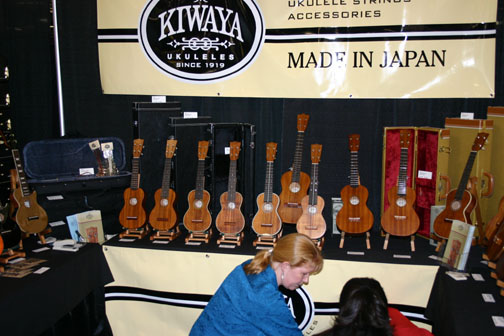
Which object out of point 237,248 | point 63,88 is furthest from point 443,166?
point 63,88

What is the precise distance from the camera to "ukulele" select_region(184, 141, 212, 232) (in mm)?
3996

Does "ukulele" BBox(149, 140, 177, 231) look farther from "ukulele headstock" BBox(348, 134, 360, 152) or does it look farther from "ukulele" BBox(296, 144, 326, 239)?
"ukulele headstock" BBox(348, 134, 360, 152)

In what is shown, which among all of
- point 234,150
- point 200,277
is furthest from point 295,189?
point 200,277

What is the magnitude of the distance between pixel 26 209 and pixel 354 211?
2.64 meters

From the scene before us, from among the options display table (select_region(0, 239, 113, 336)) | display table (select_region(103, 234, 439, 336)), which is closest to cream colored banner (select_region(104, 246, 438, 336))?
display table (select_region(103, 234, 439, 336))

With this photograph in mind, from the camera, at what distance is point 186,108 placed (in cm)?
482

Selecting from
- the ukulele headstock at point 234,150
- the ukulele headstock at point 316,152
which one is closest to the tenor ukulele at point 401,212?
the ukulele headstock at point 316,152

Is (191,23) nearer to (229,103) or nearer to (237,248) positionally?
(229,103)

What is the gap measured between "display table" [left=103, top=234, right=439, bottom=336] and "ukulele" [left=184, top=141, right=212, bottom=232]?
0.17 meters

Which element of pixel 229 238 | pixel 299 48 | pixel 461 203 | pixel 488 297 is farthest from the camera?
pixel 299 48

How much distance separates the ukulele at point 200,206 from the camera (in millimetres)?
3996

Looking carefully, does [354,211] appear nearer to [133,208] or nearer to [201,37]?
[133,208]

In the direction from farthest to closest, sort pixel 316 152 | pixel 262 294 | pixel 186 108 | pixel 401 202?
pixel 186 108, pixel 316 152, pixel 401 202, pixel 262 294

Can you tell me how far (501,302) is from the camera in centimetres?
283
